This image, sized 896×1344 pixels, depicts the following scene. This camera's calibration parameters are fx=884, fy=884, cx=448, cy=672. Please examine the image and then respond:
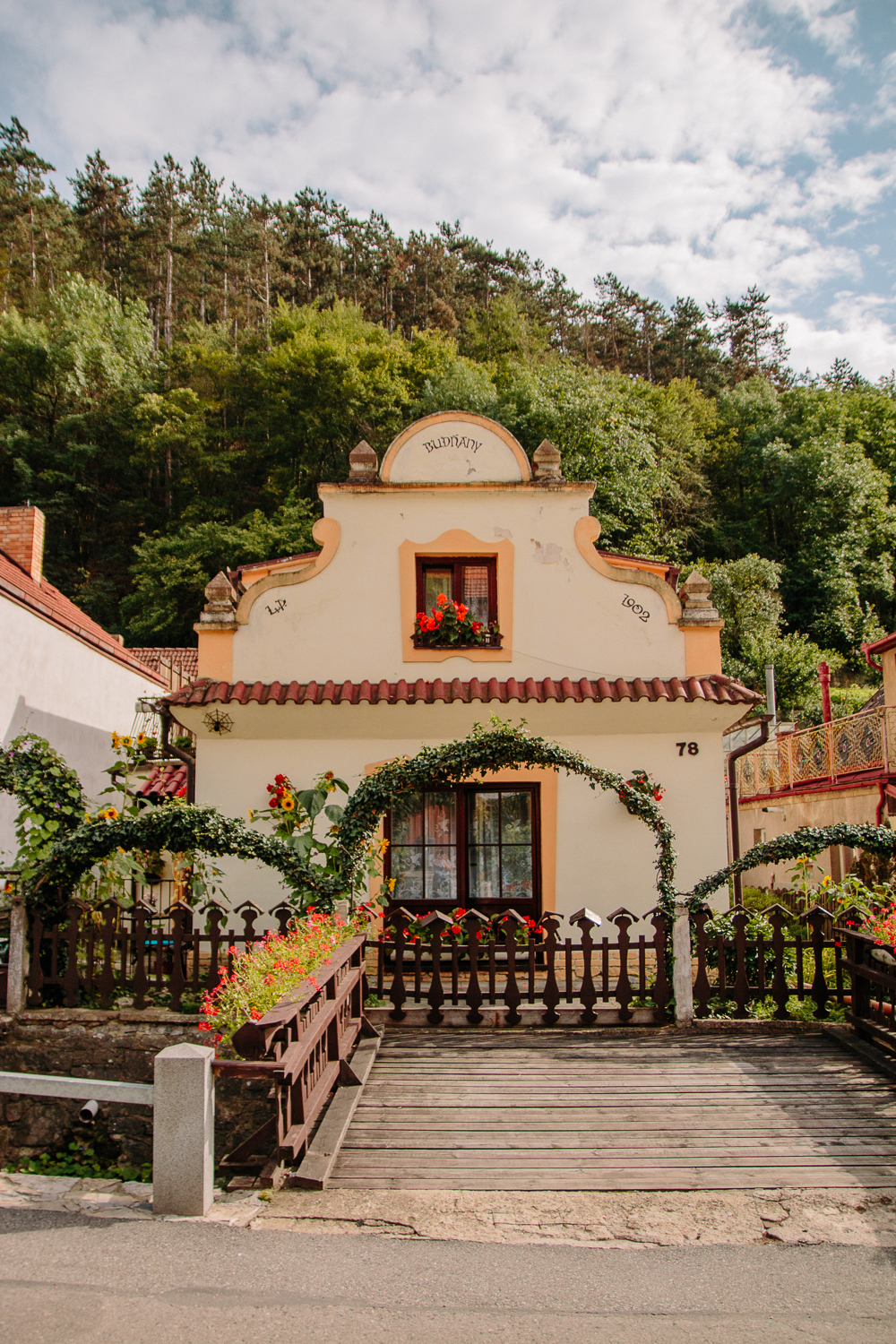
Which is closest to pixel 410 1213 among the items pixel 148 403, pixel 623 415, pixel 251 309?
pixel 623 415

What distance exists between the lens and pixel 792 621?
36906 millimetres

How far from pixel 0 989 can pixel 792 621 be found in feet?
112

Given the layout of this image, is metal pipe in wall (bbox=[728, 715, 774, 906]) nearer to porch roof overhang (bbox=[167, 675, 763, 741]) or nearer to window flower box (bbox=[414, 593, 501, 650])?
porch roof overhang (bbox=[167, 675, 763, 741])

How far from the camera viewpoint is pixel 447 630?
11789mm

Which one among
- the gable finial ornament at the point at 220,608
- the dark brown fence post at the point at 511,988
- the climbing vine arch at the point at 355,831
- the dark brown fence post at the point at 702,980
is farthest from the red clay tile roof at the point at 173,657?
the dark brown fence post at the point at 702,980

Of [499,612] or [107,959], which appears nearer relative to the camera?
[107,959]

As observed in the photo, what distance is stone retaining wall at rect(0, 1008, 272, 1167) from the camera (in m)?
8.68

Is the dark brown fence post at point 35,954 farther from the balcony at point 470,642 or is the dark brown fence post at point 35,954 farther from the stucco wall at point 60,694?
the balcony at point 470,642

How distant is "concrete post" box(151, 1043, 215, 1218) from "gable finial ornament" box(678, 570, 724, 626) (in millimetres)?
8622

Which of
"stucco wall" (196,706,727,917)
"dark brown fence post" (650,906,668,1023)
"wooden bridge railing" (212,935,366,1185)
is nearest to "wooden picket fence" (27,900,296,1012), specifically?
"wooden bridge railing" (212,935,366,1185)

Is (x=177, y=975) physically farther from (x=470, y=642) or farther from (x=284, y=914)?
(x=470, y=642)

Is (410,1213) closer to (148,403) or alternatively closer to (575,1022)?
(575,1022)

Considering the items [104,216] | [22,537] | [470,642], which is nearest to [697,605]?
[470,642]

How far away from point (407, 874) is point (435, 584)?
3920 mm
